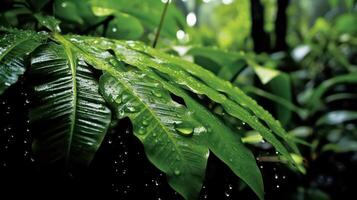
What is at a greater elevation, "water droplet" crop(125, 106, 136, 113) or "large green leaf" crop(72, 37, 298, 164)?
"large green leaf" crop(72, 37, 298, 164)

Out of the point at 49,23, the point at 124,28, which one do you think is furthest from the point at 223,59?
the point at 49,23

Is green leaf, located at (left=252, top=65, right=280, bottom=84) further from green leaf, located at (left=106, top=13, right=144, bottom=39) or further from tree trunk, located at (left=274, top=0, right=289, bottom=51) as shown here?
tree trunk, located at (left=274, top=0, right=289, bottom=51)

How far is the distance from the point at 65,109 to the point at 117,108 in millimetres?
72

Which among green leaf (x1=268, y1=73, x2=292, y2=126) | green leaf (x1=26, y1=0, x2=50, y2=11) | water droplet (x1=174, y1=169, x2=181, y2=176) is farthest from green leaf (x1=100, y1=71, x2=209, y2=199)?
green leaf (x1=268, y1=73, x2=292, y2=126)

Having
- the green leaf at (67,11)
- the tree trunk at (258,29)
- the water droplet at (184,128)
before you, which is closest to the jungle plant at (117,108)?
the water droplet at (184,128)

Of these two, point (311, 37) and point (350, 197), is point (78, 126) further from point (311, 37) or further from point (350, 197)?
point (311, 37)

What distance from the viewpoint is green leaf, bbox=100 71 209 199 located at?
1.48 ft

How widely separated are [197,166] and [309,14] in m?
5.08

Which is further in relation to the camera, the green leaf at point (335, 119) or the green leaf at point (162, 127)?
the green leaf at point (335, 119)

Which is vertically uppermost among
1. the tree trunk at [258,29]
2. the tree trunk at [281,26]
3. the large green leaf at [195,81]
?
the tree trunk at [281,26]

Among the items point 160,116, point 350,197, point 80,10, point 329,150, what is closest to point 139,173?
point 160,116

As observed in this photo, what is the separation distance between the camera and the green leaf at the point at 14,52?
497mm

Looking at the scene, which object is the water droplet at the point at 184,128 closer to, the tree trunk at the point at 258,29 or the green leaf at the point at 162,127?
the green leaf at the point at 162,127

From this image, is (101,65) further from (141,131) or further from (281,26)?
(281,26)
